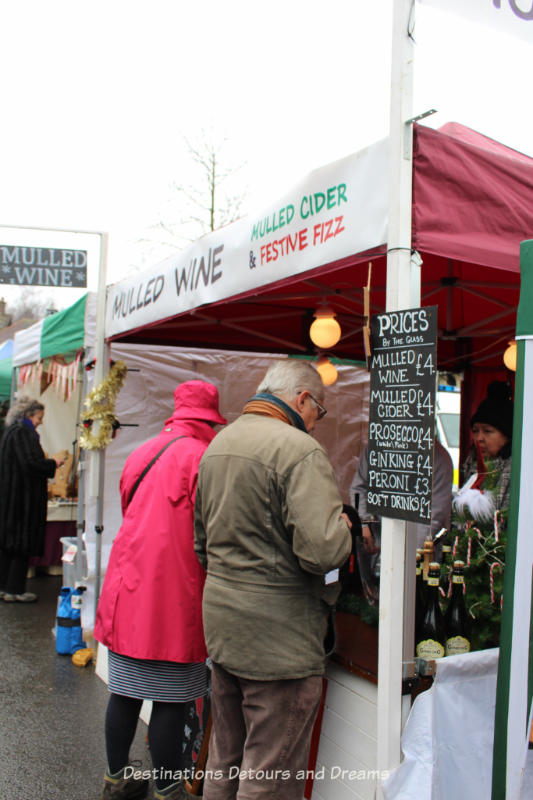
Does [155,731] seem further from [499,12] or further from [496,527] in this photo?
[499,12]

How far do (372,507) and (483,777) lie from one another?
38.3 inches

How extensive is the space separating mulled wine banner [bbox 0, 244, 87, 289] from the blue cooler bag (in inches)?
90.4

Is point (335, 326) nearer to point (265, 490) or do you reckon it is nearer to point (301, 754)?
point (265, 490)

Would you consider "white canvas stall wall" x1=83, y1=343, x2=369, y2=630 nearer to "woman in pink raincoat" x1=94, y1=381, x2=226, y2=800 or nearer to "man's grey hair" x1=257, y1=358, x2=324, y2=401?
"woman in pink raincoat" x1=94, y1=381, x2=226, y2=800

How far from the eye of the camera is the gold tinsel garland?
4879mm

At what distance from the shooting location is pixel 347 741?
2.59 metres

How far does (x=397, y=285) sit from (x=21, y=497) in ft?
18.2

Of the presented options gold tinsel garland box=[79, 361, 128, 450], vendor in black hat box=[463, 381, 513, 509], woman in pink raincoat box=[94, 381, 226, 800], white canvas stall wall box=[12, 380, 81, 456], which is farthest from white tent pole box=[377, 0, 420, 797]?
white canvas stall wall box=[12, 380, 81, 456]

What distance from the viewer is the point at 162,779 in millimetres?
2873

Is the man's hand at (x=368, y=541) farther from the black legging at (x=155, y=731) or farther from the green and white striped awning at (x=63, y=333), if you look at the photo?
the green and white striped awning at (x=63, y=333)

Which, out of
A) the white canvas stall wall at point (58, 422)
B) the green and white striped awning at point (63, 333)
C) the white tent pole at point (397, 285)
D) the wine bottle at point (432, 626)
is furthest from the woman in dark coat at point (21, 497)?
the white tent pole at point (397, 285)

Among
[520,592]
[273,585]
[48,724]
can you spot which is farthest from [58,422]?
[520,592]

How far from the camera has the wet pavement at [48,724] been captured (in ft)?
11.0

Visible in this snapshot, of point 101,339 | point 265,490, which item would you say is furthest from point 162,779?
point 101,339
